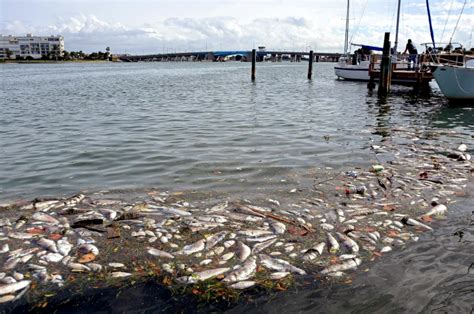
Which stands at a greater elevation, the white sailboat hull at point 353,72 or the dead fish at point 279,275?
the white sailboat hull at point 353,72

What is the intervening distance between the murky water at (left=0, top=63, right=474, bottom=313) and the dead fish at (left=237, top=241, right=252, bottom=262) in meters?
1.10

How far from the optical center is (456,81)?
1085 inches

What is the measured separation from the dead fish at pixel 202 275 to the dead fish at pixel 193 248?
71 cm

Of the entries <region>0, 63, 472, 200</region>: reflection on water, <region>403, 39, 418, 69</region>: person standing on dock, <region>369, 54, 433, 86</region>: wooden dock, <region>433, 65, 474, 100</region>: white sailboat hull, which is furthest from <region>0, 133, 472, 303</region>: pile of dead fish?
<region>403, 39, 418, 69</region>: person standing on dock

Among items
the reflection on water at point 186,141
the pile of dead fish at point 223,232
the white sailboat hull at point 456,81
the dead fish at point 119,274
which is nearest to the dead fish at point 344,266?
the pile of dead fish at point 223,232

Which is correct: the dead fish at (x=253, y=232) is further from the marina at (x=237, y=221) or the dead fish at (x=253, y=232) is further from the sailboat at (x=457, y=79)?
the sailboat at (x=457, y=79)

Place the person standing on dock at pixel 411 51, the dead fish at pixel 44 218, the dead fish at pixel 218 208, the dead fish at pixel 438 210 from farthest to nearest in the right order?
the person standing on dock at pixel 411 51 → the dead fish at pixel 218 208 → the dead fish at pixel 438 210 → the dead fish at pixel 44 218

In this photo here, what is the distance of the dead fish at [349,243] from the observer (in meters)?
6.53

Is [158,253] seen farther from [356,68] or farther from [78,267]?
[356,68]

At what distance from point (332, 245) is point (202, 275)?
2.28m

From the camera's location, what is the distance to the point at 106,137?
17016 millimetres

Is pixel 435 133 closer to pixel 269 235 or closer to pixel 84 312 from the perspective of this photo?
pixel 269 235

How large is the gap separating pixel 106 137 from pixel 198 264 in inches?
482

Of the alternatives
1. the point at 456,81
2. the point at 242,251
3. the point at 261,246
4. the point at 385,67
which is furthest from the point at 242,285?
the point at 385,67
